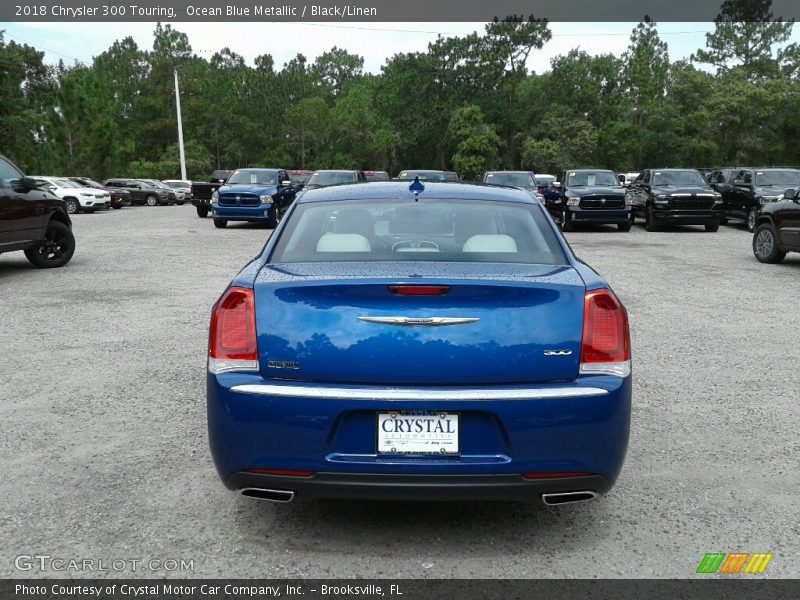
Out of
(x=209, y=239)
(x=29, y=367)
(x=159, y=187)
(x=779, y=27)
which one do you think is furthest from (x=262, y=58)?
(x=29, y=367)

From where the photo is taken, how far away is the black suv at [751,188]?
2138 centimetres

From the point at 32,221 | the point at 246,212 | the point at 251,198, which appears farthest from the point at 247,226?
the point at 32,221

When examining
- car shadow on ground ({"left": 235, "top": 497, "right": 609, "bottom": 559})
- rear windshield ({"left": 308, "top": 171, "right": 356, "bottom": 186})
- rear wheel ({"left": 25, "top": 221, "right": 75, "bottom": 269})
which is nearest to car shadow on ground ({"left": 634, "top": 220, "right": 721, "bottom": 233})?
rear windshield ({"left": 308, "top": 171, "right": 356, "bottom": 186})

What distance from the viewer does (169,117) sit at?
285 feet

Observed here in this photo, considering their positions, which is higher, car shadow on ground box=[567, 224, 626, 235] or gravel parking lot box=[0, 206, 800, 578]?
gravel parking lot box=[0, 206, 800, 578]

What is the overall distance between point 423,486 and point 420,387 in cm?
41

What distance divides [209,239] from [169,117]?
238 ft

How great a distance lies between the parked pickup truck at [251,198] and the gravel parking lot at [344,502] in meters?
13.9

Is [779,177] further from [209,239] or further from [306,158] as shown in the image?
[306,158]

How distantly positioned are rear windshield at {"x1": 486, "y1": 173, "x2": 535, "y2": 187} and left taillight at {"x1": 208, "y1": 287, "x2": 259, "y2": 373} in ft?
65.3

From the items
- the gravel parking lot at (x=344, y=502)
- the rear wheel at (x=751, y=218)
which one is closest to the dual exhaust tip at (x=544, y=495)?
the gravel parking lot at (x=344, y=502)

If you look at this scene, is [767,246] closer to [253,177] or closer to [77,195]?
[253,177]

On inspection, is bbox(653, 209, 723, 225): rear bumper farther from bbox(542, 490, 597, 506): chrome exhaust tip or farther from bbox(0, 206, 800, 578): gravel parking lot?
bbox(542, 490, 597, 506): chrome exhaust tip

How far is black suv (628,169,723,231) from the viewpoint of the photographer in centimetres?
2145
